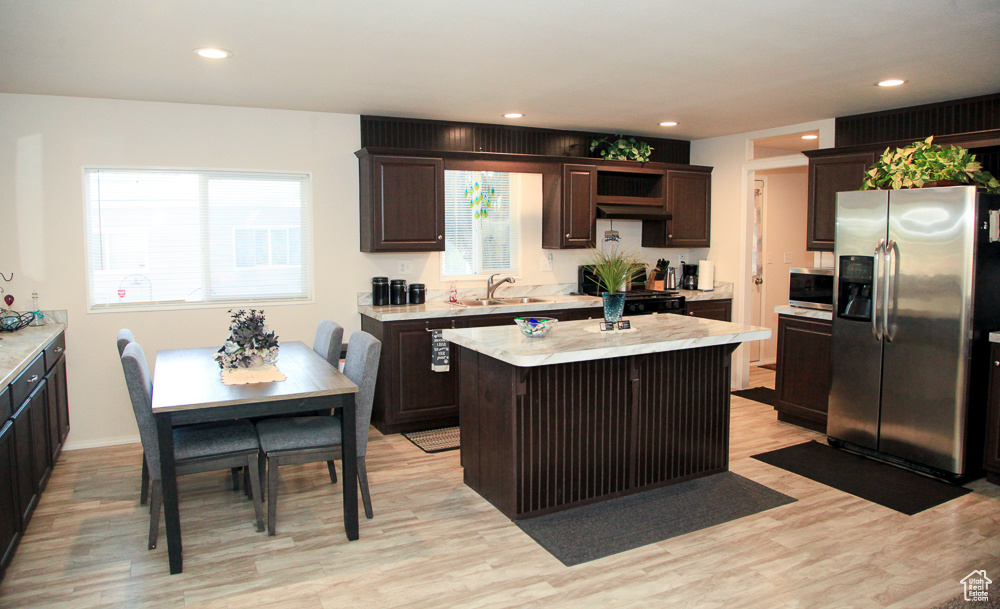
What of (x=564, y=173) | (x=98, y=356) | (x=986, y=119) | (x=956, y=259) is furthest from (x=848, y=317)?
(x=98, y=356)

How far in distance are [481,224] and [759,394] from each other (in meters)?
3.00

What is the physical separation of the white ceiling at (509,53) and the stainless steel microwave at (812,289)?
4.01 feet

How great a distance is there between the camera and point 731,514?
137 inches

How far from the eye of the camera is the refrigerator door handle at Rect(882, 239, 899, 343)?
4.11m

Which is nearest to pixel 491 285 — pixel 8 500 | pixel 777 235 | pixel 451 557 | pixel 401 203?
pixel 401 203

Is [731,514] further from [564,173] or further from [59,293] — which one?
[59,293]

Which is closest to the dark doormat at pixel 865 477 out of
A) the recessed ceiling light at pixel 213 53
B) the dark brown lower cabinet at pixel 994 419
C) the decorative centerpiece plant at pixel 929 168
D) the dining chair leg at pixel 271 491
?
the dark brown lower cabinet at pixel 994 419

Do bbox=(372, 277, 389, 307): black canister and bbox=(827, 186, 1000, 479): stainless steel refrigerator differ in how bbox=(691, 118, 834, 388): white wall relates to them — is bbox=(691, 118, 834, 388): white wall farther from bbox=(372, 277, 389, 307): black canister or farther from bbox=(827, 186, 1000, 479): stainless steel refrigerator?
bbox=(372, 277, 389, 307): black canister

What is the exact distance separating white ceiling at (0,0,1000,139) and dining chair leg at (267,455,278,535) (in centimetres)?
200

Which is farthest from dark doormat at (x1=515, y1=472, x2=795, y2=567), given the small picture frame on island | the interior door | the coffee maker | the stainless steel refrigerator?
the interior door

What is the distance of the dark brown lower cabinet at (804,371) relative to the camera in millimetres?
4875

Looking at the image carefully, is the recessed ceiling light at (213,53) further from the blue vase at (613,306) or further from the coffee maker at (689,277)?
the coffee maker at (689,277)

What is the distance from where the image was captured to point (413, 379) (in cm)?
500

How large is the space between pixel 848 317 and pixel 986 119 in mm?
1631
